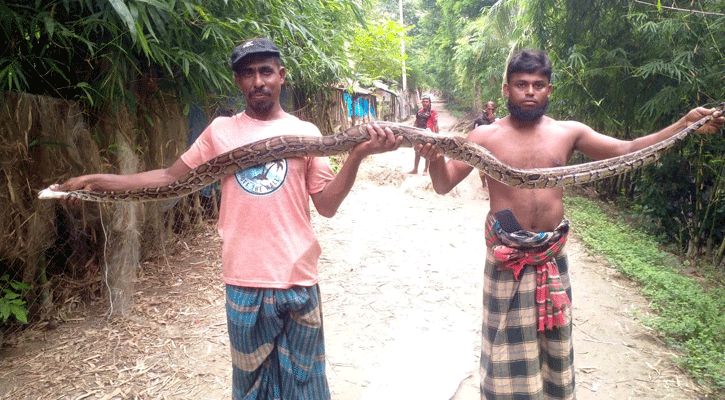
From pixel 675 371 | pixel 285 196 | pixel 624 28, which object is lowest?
pixel 675 371

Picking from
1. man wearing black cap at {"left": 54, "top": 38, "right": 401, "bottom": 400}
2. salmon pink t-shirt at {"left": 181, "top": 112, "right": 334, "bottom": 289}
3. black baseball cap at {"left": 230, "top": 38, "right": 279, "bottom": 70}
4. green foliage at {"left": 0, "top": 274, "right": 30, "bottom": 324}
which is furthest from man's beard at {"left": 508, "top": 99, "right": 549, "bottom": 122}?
green foliage at {"left": 0, "top": 274, "right": 30, "bottom": 324}

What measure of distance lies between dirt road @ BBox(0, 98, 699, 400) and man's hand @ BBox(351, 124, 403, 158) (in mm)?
2124

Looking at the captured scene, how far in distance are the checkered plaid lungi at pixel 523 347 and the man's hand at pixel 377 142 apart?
3.26 feet

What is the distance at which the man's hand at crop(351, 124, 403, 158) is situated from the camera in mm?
2371

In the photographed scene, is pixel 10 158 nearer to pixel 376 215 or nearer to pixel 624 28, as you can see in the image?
pixel 376 215

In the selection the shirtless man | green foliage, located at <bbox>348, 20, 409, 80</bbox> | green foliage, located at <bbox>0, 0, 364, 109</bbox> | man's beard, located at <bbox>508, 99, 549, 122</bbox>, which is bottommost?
the shirtless man

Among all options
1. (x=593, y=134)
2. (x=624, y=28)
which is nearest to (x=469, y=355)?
(x=593, y=134)

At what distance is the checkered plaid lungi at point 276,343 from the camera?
2156 millimetres

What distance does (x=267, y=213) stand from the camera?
2.17 meters

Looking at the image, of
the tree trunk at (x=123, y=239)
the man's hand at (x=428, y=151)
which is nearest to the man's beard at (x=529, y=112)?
the man's hand at (x=428, y=151)

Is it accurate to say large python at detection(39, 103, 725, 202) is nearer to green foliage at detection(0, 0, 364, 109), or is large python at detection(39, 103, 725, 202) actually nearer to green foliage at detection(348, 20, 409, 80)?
green foliage at detection(0, 0, 364, 109)

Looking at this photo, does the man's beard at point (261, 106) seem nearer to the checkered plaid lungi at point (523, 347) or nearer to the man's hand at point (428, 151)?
the man's hand at point (428, 151)

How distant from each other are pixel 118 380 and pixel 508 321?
127 inches

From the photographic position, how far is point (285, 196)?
2211mm
